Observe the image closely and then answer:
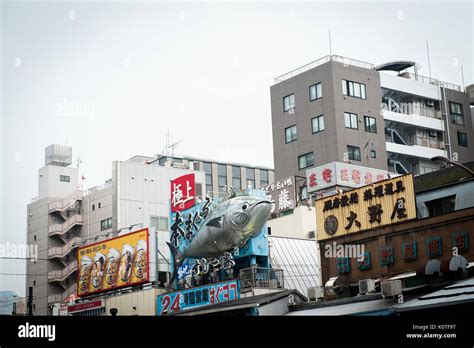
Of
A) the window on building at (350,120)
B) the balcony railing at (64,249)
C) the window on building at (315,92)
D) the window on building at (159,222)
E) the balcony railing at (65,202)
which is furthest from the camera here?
the balcony railing at (65,202)

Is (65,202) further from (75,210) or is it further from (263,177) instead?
(263,177)

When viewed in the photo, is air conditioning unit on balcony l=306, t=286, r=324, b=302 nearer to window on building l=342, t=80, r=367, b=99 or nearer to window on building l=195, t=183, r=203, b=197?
window on building l=342, t=80, r=367, b=99

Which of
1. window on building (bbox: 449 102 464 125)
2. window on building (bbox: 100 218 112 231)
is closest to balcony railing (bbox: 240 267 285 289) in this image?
window on building (bbox: 449 102 464 125)

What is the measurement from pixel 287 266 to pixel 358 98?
30.8m

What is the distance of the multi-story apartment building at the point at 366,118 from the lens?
76.4 metres

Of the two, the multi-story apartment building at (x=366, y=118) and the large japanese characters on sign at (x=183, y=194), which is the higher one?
the multi-story apartment building at (x=366, y=118)

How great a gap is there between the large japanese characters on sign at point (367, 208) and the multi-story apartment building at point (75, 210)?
3840 centimetres

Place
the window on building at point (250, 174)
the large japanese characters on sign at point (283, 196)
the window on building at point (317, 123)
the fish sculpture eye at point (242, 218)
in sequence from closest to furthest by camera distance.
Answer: the fish sculpture eye at point (242, 218)
the large japanese characters on sign at point (283, 196)
the window on building at point (317, 123)
the window on building at point (250, 174)

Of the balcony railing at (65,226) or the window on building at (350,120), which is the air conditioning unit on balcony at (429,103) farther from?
the balcony railing at (65,226)

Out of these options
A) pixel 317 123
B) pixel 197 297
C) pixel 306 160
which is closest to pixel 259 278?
pixel 197 297

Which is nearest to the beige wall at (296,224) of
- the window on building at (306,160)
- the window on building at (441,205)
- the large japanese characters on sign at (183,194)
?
the large japanese characters on sign at (183,194)

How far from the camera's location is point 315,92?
78.1m

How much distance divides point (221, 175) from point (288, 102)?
161ft

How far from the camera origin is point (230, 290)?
4712cm
